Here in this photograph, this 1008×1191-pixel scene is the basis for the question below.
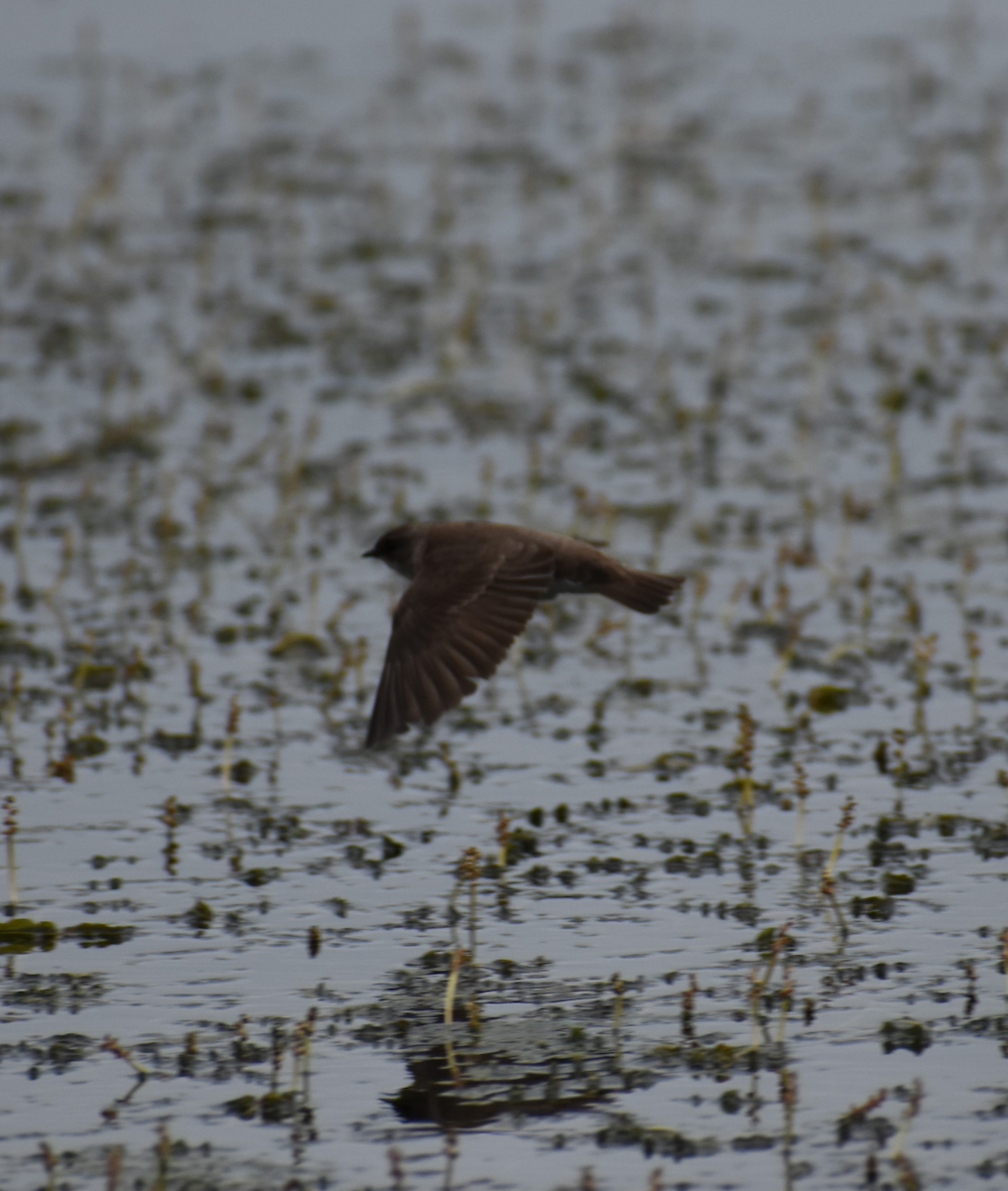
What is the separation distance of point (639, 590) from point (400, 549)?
90 cm

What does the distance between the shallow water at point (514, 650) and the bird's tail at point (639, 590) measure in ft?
2.02

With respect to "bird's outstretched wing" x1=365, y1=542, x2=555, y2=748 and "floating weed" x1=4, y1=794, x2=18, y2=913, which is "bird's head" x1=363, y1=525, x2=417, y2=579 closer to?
"bird's outstretched wing" x1=365, y1=542, x2=555, y2=748

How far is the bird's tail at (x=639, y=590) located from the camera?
294 inches

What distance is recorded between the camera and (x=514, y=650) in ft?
29.5

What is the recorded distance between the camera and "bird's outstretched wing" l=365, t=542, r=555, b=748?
6.62m

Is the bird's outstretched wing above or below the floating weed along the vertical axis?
above

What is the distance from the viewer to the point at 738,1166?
4824 millimetres

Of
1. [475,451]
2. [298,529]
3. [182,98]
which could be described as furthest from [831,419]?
[182,98]

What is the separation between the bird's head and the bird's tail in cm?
72

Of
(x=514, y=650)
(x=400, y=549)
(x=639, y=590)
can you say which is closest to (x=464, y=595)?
(x=639, y=590)

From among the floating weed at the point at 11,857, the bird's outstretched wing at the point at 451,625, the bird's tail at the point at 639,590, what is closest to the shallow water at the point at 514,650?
the floating weed at the point at 11,857

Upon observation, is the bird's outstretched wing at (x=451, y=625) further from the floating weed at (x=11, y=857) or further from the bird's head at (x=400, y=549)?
the floating weed at (x=11, y=857)

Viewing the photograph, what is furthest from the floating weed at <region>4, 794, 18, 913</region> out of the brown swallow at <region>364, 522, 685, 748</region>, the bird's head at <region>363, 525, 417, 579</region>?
the bird's head at <region>363, 525, 417, 579</region>

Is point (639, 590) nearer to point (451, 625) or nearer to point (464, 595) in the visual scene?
point (464, 595)
